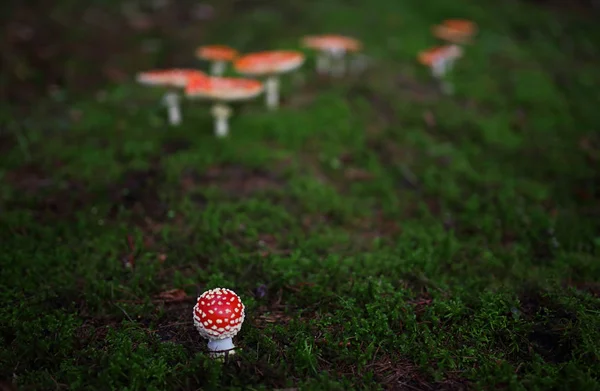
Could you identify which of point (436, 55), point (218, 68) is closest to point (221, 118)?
point (218, 68)

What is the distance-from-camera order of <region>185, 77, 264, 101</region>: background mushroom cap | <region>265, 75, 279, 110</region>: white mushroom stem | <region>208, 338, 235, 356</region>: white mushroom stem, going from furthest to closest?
<region>265, 75, 279, 110</region>: white mushroom stem < <region>185, 77, 264, 101</region>: background mushroom cap < <region>208, 338, 235, 356</region>: white mushroom stem

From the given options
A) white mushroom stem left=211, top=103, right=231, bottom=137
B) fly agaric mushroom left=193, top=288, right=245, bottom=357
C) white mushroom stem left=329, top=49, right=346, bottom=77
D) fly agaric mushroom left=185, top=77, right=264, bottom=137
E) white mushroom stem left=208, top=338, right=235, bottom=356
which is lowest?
white mushroom stem left=208, top=338, right=235, bottom=356

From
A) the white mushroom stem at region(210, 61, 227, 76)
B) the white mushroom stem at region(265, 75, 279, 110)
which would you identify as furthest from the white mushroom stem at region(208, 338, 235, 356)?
the white mushroom stem at region(210, 61, 227, 76)

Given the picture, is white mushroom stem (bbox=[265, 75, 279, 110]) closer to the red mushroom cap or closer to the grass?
the grass

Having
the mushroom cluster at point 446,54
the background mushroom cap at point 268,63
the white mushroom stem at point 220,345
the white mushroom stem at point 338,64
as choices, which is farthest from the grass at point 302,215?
the background mushroom cap at point 268,63

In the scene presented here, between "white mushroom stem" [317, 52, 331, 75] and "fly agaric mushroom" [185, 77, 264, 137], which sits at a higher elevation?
"fly agaric mushroom" [185, 77, 264, 137]

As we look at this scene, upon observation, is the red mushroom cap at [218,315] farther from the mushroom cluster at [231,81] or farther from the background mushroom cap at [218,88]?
the background mushroom cap at [218,88]

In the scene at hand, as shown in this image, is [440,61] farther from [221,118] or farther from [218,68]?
[221,118]
